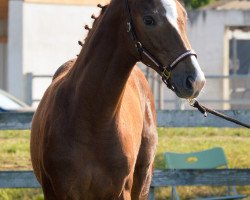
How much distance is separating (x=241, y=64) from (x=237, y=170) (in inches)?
749

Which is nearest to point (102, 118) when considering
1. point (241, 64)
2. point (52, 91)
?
point (52, 91)

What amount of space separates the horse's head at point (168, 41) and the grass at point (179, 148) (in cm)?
453

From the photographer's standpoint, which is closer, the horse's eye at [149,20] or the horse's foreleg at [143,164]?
the horse's eye at [149,20]

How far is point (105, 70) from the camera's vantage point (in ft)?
18.5

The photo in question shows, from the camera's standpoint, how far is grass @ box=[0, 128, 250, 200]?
9.92 meters

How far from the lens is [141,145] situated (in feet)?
21.4

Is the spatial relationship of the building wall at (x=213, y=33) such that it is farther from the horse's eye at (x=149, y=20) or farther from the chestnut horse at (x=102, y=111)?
the horse's eye at (x=149, y=20)

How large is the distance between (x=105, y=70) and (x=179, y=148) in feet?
20.6

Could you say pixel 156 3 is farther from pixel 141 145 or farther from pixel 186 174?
pixel 186 174

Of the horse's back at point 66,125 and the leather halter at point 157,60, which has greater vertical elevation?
the leather halter at point 157,60

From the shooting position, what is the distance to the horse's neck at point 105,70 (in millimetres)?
5570

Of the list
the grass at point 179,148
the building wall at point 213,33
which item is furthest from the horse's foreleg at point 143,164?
the building wall at point 213,33

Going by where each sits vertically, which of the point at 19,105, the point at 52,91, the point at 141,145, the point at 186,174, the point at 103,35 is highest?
the point at 103,35

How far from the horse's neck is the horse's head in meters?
0.20
